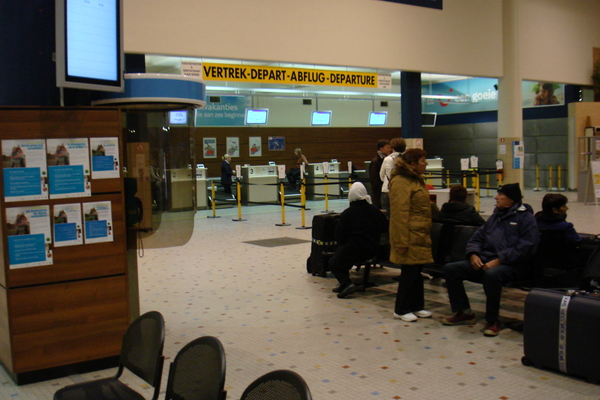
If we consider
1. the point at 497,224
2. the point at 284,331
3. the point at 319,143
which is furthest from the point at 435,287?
the point at 319,143

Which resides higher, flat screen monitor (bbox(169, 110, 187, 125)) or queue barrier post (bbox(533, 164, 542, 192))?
flat screen monitor (bbox(169, 110, 187, 125))

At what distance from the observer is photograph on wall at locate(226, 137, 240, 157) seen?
18047mm

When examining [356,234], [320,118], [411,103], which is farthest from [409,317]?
[320,118]

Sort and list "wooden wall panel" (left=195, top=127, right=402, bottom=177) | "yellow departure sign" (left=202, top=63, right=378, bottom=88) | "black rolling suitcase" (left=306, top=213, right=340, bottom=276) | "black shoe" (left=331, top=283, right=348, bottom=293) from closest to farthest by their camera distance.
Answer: "black shoe" (left=331, top=283, right=348, bottom=293) < "black rolling suitcase" (left=306, top=213, right=340, bottom=276) < "yellow departure sign" (left=202, top=63, right=378, bottom=88) < "wooden wall panel" (left=195, top=127, right=402, bottom=177)

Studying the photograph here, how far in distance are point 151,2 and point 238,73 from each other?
228 cm

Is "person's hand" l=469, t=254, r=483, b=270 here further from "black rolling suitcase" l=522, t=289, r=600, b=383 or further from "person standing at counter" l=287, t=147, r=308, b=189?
"person standing at counter" l=287, t=147, r=308, b=189

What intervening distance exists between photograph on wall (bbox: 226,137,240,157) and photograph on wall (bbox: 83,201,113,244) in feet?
46.2

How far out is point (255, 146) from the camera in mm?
18609

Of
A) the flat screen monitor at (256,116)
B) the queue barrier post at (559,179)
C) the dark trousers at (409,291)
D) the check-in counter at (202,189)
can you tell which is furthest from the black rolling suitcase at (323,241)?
the queue barrier post at (559,179)

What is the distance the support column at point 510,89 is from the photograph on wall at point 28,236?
13.7m

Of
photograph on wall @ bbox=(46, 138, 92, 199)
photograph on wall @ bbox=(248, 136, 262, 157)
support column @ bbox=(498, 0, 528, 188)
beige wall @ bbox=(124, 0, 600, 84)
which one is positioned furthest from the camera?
photograph on wall @ bbox=(248, 136, 262, 157)

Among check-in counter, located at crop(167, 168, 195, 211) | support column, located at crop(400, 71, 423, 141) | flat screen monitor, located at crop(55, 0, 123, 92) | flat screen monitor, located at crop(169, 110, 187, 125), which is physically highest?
support column, located at crop(400, 71, 423, 141)

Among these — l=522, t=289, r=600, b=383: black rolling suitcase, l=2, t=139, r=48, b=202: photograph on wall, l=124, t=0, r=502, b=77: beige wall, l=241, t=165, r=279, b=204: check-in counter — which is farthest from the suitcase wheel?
l=241, t=165, r=279, b=204: check-in counter

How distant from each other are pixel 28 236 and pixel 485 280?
132 inches
